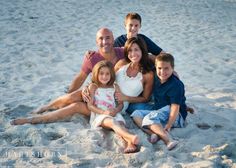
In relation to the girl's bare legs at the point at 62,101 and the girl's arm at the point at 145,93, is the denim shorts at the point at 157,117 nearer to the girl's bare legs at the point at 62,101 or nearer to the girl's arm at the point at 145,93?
the girl's arm at the point at 145,93

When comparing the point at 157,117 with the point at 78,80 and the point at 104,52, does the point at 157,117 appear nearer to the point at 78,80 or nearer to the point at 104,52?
the point at 104,52

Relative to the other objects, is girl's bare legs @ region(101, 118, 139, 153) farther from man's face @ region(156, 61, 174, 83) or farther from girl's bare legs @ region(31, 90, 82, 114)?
man's face @ region(156, 61, 174, 83)

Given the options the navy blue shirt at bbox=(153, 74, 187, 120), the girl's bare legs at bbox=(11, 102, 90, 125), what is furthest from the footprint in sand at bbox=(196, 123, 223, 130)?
the girl's bare legs at bbox=(11, 102, 90, 125)

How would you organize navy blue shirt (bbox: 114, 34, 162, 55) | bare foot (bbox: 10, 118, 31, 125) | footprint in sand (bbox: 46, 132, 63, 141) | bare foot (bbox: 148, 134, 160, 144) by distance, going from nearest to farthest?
bare foot (bbox: 148, 134, 160, 144)
footprint in sand (bbox: 46, 132, 63, 141)
bare foot (bbox: 10, 118, 31, 125)
navy blue shirt (bbox: 114, 34, 162, 55)

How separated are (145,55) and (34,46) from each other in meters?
3.55

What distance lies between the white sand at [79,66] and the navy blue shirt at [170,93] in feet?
1.00

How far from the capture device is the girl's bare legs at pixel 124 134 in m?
3.49

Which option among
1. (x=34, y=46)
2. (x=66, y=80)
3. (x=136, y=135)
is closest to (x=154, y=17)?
(x=34, y=46)

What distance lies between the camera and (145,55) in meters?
4.14

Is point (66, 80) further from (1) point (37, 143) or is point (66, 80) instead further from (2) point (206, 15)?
(2) point (206, 15)

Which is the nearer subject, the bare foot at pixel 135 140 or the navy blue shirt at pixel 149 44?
the bare foot at pixel 135 140

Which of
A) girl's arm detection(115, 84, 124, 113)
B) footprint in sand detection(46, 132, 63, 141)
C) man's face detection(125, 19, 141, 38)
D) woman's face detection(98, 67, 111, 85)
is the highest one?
man's face detection(125, 19, 141, 38)

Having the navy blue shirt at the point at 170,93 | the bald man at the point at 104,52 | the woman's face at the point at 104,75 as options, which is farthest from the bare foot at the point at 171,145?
the bald man at the point at 104,52

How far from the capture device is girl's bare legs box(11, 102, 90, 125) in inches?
159
